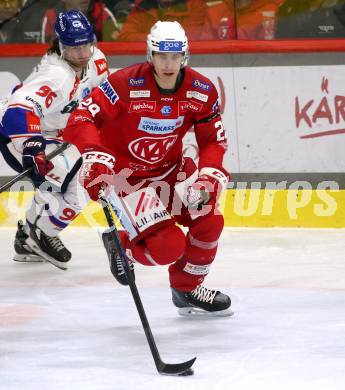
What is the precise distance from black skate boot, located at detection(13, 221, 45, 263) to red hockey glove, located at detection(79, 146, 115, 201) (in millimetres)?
1550

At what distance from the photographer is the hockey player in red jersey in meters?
4.27

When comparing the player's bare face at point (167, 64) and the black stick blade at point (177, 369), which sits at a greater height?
the player's bare face at point (167, 64)

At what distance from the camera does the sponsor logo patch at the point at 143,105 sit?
4.38m

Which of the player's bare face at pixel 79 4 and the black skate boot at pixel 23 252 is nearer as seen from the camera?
the black skate boot at pixel 23 252

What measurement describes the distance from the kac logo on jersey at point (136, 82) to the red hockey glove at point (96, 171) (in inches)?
12.1

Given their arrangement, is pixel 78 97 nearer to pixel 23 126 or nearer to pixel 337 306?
pixel 23 126

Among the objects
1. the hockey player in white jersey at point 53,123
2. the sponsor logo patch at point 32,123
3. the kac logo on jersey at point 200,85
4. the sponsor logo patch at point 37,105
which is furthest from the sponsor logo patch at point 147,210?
the sponsor logo patch at point 37,105

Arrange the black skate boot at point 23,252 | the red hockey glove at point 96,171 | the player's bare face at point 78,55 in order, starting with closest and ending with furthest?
the red hockey glove at point 96,171, the player's bare face at point 78,55, the black skate boot at point 23,252

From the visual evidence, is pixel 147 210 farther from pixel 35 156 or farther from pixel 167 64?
pixel 35 156

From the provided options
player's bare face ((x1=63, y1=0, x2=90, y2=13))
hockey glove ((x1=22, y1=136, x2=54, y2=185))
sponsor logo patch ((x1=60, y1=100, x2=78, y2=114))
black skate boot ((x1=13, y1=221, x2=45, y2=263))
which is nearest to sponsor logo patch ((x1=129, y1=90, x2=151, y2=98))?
hockey glove ((x1=22, y1=136, x2=54, y2=185))

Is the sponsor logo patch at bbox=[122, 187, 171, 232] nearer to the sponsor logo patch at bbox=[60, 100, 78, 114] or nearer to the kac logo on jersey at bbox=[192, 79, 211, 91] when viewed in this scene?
the kac logo on jersey at bbox=[192, 79, 211, 91]

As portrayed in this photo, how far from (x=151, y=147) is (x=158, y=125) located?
12cm

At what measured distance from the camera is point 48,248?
555 cm

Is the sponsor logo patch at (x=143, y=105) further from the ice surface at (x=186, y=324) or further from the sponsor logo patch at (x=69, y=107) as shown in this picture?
the sponsor logo patch at (x=69, y=107)
